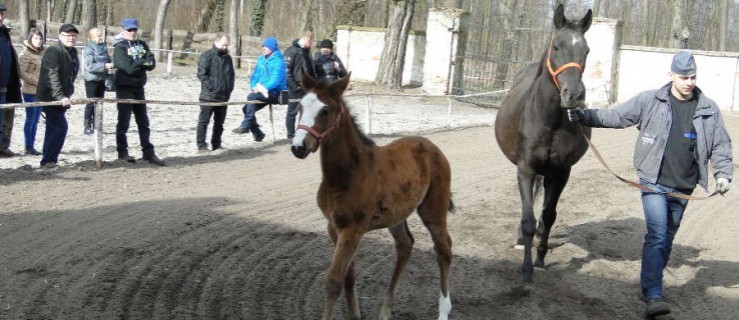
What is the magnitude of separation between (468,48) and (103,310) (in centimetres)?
2108

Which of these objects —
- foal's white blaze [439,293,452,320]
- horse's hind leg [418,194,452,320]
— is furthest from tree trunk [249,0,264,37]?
foal's white blaze [439,293,452,320]

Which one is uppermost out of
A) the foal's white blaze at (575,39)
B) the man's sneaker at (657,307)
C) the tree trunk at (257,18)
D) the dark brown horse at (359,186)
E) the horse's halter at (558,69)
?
the tree trunk at (257,18)

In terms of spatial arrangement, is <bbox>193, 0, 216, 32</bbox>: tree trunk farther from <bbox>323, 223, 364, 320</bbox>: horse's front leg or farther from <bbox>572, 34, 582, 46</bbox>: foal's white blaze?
<bbox>323, 223, 364, 320</bbox>: horse's front leg

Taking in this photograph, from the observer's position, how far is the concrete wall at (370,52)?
91.7 feet

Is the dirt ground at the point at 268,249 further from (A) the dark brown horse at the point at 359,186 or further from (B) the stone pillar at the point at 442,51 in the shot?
(B) the stone pillar at the point at 442,51

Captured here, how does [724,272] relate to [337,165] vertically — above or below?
below

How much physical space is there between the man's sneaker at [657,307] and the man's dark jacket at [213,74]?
7979 mm

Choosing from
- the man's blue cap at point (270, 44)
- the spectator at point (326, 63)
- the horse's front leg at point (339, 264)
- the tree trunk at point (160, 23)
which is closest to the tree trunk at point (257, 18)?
the tree trunk at point (160, 23)

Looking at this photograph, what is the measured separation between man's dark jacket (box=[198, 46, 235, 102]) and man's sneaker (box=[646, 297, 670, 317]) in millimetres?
7979

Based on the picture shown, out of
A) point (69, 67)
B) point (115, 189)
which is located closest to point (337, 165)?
point (115, 189)

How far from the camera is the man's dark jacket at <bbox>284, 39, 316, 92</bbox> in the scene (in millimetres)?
14266

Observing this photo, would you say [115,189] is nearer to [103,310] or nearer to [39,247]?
[39,247]

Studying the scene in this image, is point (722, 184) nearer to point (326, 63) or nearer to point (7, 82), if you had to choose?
point (7, 82)

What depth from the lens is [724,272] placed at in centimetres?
786
